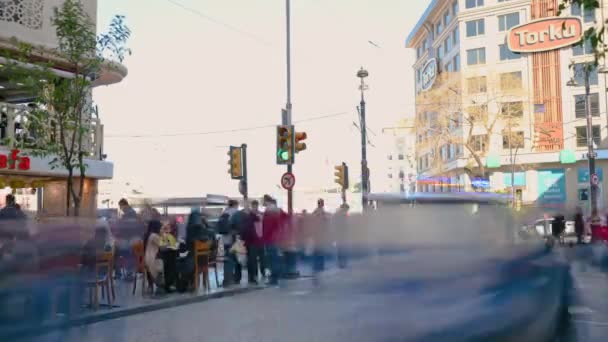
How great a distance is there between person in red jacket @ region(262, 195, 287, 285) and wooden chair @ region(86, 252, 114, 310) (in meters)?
4.44

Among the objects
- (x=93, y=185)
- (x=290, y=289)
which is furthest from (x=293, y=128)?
(x=93, y=185)

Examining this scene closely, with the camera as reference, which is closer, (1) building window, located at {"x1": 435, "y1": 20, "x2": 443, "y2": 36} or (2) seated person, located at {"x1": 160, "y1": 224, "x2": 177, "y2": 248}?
(2) seated person, located at {"x1": 160, "y1": 224, "x2": 177, "y2": 248}

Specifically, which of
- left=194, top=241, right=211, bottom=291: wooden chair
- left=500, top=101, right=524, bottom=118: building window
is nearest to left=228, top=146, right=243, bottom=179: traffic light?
left=194, top=241, right=211, bottom=291: wooden chair

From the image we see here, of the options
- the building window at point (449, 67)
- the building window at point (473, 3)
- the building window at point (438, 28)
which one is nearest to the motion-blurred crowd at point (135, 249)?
the building window at point (473, 3)

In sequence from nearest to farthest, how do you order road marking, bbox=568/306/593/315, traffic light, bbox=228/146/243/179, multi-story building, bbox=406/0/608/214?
1. road marking, bbox=568/306/593/315
2. traffic light, bbox=228/146/243/179
3. multi-story building, bbox=406/0/608/214

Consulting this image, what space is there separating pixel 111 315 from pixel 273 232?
515 cm

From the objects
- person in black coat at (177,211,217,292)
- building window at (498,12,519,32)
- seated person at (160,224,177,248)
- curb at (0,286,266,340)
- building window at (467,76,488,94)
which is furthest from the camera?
building window at (498,12,519,32)

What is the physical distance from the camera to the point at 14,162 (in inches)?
707

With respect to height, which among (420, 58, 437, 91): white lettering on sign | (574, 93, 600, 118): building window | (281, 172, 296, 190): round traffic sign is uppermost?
(420, 58, 437, 91): white lettering on sign

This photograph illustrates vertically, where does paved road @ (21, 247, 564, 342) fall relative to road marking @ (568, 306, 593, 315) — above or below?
above

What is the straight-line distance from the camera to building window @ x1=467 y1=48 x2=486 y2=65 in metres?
56.0

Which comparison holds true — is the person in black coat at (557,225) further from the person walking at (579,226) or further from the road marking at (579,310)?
the road marking at (579,310)

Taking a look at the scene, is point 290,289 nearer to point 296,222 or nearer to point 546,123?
point 296,222

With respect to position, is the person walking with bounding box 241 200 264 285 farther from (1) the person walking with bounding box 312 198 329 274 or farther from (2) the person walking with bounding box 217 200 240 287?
(1) the person walking with bounding box 312 198 329 274
